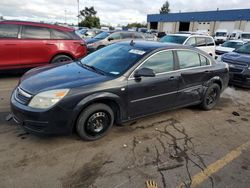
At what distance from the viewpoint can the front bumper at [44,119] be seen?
317cm

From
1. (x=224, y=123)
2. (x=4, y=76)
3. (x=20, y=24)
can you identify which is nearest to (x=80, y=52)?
(x=20, y=24)

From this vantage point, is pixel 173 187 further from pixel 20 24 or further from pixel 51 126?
pixel 20 24

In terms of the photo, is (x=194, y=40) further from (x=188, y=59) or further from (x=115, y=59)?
(x=115, y=59)

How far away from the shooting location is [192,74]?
475 centimetres

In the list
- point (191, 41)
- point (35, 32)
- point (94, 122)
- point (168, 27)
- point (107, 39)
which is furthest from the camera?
point (168, 27)

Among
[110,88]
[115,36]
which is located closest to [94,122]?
[110,88]

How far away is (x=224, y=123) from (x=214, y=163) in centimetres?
172

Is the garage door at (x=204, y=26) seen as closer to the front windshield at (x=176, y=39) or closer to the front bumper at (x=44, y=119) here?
the front windshield at (x=176, y=39)

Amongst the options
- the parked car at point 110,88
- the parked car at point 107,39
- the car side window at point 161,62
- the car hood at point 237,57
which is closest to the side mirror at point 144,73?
the parked car at point 110,88

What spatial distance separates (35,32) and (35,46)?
474mm

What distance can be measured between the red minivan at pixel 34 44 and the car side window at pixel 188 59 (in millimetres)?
4320

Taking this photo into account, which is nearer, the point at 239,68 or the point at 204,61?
the point at 204,61

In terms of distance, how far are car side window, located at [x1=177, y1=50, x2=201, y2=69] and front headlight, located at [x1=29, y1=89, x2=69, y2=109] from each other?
2507 mm

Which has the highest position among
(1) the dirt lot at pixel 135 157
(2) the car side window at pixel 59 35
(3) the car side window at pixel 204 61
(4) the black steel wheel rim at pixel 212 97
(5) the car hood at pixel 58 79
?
(2) the car side window at pixel 59 35
